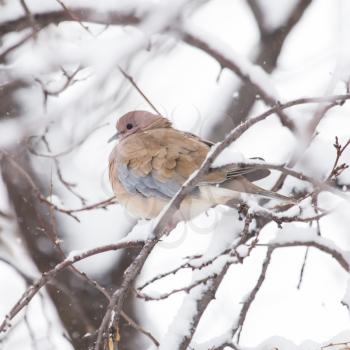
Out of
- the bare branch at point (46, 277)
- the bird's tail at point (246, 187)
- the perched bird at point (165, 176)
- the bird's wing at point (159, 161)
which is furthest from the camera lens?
the bird's wing at point (159, 161)

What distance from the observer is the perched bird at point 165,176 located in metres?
3.27

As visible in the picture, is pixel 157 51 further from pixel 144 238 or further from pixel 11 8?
pixel 144 238

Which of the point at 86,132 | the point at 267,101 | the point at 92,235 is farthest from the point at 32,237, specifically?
the point at 267,101

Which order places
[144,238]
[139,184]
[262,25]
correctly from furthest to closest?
1. [262,25]
2. [139,184]
3. [144,238]

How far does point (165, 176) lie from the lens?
141 inches

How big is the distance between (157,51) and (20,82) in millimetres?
1031

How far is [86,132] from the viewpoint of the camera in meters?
→ 5.11

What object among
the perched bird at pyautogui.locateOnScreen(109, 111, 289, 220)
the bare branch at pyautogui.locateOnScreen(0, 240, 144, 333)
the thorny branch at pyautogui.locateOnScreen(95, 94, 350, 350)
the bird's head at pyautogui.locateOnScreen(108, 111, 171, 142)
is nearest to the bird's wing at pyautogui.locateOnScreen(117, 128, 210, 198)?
the perched bird at pyautogui.locateOnScreen(109, 111, 289, 220)

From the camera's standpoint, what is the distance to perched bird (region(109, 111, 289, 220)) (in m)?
3.27

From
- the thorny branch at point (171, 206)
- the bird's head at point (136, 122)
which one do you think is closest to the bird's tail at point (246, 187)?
the thorny branch at point (171, 206)

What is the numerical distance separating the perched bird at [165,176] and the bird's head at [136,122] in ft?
0.48

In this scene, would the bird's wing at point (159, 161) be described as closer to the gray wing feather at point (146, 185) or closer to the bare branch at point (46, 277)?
the gray wing feather at point (146, 185)

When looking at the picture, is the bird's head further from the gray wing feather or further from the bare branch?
the bare branch

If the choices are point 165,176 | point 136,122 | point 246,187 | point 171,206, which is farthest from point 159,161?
point 171,206
